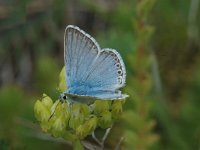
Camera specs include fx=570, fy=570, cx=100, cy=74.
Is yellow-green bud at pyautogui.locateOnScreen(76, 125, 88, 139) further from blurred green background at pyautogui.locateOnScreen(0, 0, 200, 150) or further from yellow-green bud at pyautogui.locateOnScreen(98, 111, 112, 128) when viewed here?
blurred green background at pyautogui.locateOnScreen(0, 0, 200, 150)

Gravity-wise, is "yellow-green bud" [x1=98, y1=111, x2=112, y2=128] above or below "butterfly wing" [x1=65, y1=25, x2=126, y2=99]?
below

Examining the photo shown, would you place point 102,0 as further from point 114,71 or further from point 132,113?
point 114,71

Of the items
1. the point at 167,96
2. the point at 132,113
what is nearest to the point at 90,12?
the point at 167,96

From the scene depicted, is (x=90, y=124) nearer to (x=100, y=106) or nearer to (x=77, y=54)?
(x=100, y=106)

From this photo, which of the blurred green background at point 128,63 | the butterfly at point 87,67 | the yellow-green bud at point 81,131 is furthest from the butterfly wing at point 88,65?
Result: the blurred green background at point 128,63

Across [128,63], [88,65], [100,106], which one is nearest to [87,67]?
[88,65]

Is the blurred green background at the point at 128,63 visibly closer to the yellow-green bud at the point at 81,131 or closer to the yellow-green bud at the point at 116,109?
the yellow-green bud at the point at 81,131

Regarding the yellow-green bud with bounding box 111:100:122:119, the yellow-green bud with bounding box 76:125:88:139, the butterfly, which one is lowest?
the yellow-green bud with bounding box 76:125:88:139

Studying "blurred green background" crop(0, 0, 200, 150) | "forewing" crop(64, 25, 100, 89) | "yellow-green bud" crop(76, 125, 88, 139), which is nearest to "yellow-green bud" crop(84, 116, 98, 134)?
"yellow-green bud" crop(76, 125, 88, 139)
